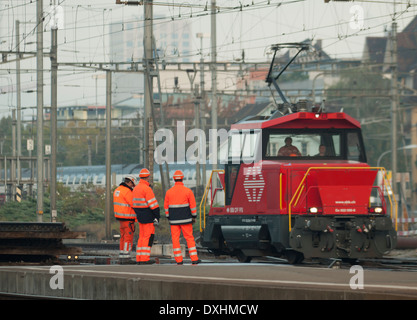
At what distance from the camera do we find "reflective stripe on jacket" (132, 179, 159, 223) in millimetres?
19672

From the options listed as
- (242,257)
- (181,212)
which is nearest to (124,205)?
(181,212)

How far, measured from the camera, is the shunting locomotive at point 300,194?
1886 centimetres

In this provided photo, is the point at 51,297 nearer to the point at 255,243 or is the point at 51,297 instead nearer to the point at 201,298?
the point at 201,298

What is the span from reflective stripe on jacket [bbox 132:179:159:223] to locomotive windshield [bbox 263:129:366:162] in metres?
2.42

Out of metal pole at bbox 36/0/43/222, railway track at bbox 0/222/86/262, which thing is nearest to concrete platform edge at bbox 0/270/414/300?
railway track at bbox 0/222/86/262

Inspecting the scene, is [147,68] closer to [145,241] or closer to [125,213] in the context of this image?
[125,213]

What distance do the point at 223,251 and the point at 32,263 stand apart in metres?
4.35

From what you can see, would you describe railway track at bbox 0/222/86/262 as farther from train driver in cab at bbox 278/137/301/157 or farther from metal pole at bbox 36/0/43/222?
metal pole at bbox 36/0/43/222

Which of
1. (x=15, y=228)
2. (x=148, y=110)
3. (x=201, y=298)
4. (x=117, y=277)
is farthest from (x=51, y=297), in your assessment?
(x=148, y=110)

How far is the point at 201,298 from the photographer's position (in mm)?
12555

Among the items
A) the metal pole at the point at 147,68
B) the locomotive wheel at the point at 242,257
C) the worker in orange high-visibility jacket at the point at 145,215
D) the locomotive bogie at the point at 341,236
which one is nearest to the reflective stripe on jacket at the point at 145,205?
the worker in orange high-visibility jacket at the point at 145,215

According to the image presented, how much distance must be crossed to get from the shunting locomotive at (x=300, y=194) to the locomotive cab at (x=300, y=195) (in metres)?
0.02

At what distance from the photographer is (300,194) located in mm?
19156

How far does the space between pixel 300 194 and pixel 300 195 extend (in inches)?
1.5
